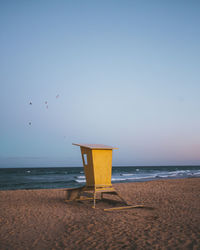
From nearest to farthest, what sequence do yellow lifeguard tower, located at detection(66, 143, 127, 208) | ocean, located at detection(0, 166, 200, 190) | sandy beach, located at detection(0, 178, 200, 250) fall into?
sandy beach, located at detection(0, 178, 200, 250)
yellow lifeguard tower, located at detection(66, 143, 127, 208)
ocean, located at detection(0, 166, 200, 190)

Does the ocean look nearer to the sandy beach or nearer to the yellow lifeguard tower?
the yellow lifeguard tower

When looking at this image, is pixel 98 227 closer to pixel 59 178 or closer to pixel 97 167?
pixel 97 167

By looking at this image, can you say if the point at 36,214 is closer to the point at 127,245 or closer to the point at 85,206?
the point at 85,206

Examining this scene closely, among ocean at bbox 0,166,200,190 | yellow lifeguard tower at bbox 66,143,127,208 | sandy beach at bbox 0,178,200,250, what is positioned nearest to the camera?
sandy beach at bbox 0,178,200,250

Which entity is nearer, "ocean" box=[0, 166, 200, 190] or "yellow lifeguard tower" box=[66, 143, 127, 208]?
"yellow lifeguard tower" box=[66, 143, 127, 208]

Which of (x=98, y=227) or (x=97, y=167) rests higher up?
(x=97, y=167)

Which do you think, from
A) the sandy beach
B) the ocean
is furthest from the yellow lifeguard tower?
the ocean

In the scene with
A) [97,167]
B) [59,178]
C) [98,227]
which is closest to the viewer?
[98,227]

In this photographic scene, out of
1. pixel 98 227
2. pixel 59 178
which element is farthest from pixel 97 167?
pixel 59 178

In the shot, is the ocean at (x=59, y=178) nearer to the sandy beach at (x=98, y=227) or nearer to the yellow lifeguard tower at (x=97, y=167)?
the yellow lifeguard tower at (x=97, y=167)

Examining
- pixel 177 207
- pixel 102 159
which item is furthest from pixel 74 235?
pixel 177 207

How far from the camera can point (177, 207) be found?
804cm

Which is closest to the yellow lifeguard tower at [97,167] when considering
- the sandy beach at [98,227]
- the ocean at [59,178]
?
the sandy beach at [98,227]

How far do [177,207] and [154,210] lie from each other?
105cm
